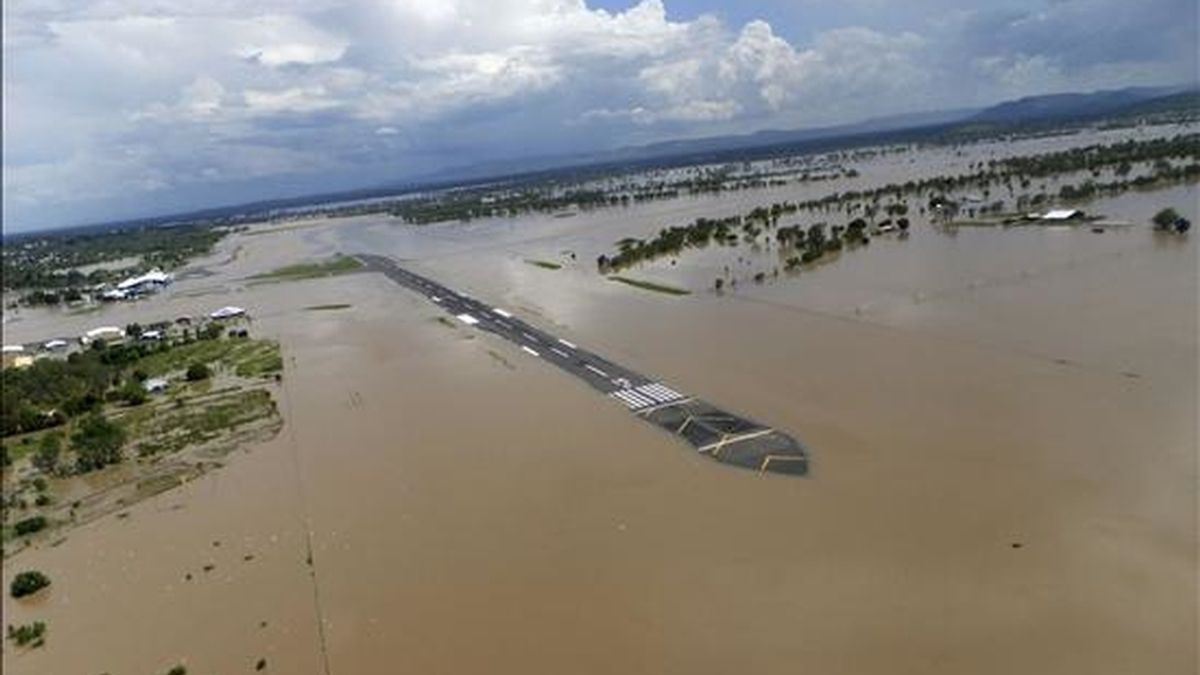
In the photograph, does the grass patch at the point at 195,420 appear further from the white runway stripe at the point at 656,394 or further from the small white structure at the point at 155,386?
the white runway stripe at the point at 656,394

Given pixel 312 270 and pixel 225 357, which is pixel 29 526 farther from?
pixel 312 270

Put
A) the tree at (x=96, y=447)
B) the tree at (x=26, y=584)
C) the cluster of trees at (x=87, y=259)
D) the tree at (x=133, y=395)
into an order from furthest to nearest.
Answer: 1. the cluster of trees at (x=87, y=259)
2. the tree at (x=133, y=395)
3. the tree at (x=96, y=447)
4. the tree at (x=26, y=584)

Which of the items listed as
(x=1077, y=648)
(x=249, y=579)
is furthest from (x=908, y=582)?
(x=249, y=579)

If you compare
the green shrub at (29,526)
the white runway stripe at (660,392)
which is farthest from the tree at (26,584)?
the white runway stripe at (660,392)

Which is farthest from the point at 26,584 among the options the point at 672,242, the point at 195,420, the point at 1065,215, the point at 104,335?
the point at 1065,215

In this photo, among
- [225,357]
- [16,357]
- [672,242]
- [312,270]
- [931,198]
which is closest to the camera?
[225,357]
